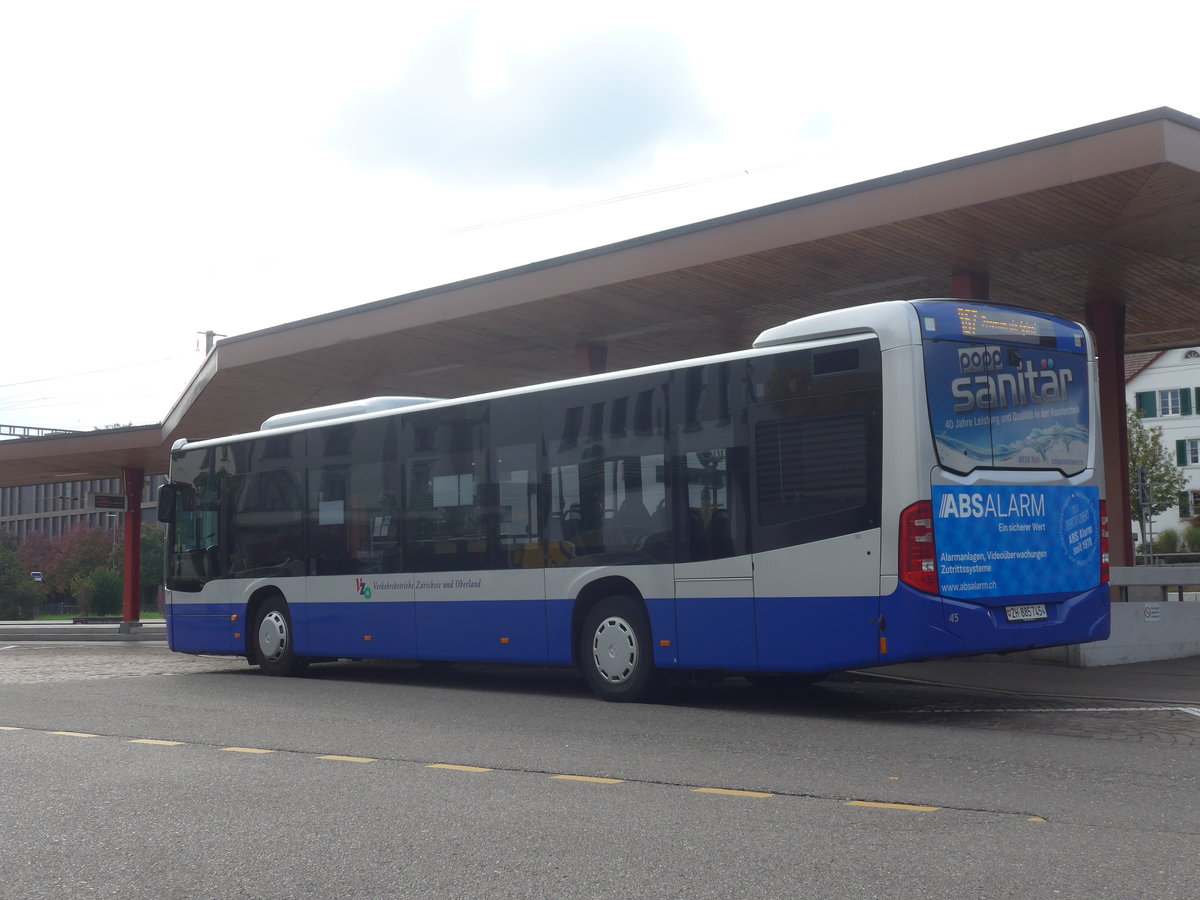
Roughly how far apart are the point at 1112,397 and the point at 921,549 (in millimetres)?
11874

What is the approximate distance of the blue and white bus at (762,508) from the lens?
395 inches

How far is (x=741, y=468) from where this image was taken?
36.2ft

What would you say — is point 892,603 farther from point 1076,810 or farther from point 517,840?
point 517,840

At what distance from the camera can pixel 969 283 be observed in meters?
17.3

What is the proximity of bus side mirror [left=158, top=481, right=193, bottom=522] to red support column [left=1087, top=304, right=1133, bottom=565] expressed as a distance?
517 inches

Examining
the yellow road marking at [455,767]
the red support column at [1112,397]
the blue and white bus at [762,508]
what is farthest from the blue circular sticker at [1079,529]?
the red support column at [1112,397]

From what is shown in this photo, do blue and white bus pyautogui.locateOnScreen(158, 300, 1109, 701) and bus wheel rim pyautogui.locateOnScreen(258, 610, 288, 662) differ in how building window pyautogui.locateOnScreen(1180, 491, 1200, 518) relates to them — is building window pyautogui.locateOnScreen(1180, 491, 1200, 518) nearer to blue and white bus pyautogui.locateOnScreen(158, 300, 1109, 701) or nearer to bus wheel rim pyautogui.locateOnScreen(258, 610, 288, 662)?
bus wheel rim pyautogui.locateOnScreen(258, 610, 288, 662)

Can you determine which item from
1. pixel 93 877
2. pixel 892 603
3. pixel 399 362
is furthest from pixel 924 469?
pixel 399 362

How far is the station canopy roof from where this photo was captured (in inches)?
547

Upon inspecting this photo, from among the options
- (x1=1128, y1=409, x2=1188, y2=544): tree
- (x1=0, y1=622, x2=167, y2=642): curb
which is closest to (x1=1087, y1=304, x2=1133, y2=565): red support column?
(x1=0, y1=622, x2=167, y2=642): curb

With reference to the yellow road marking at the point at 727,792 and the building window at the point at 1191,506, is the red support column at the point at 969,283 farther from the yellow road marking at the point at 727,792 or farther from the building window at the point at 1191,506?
the building window at the point at 1191,506

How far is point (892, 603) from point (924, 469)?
103 centimetres

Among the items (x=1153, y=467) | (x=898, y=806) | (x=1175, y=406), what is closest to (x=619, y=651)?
(x=898, y=806)

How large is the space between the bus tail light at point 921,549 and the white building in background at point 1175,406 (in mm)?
58149
